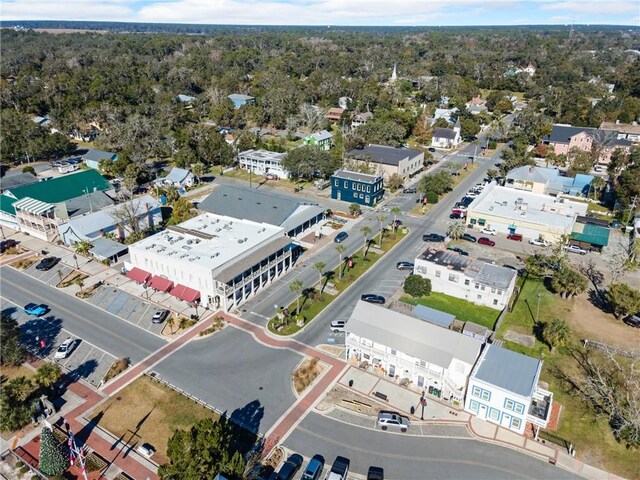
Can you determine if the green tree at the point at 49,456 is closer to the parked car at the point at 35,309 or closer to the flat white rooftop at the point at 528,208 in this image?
the parked car at the point at 35,309

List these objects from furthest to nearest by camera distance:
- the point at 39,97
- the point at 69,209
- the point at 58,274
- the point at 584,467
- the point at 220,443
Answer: the point at 39,97, the point at 69,209, the point at 58,274, the point at 584,467, the point at 220,443

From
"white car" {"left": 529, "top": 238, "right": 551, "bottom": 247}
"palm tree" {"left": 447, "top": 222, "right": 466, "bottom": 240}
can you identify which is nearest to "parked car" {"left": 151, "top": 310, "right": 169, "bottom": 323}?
"palm tree" {"left": 447, "top": 222, "right": 466, "bottom": 240}

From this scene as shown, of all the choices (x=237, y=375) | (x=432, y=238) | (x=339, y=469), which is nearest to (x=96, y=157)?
(x=432, y=238)

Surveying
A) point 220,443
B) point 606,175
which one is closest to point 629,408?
point 220,443

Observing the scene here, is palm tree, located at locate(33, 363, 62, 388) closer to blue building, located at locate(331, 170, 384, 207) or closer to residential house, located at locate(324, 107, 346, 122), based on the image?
blue building, located at locate(331, 170, 384, 207)

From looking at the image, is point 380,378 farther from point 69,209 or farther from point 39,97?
point 39,97
